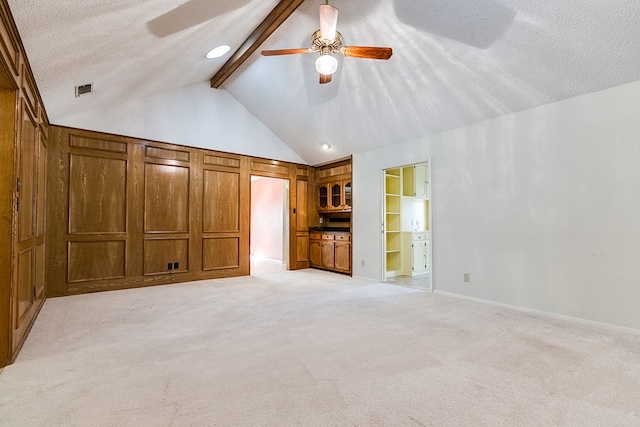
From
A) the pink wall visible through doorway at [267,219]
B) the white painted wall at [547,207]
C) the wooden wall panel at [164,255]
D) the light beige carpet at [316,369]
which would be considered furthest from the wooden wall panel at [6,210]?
the pink wall visible through doorway at [267,219]

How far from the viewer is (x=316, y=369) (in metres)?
2.21

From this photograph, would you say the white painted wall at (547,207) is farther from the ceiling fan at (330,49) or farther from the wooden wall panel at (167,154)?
the wooden wall panel at (167,154)

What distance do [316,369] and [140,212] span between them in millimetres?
4168

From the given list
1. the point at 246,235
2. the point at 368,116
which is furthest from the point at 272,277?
the point at 368,116

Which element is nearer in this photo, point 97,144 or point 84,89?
point 84,89

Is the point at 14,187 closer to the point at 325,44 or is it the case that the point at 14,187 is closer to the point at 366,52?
the point at 325,44

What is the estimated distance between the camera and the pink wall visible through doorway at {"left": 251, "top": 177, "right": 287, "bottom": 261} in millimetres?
8609

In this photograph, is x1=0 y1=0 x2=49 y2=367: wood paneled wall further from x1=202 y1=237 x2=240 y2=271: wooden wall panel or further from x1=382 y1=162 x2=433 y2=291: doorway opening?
x1=382 y1=162 x2=433 y2=291: doorway opening

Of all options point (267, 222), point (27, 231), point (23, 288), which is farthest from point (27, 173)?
point (267, 222)

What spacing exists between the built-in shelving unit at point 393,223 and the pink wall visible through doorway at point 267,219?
3029 millimetres

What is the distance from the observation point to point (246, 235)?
20.2 feet

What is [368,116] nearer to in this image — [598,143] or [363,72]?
[363,72]

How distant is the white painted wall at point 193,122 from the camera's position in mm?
4824

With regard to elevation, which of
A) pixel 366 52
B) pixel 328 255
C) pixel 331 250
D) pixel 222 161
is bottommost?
pixel 328 255
